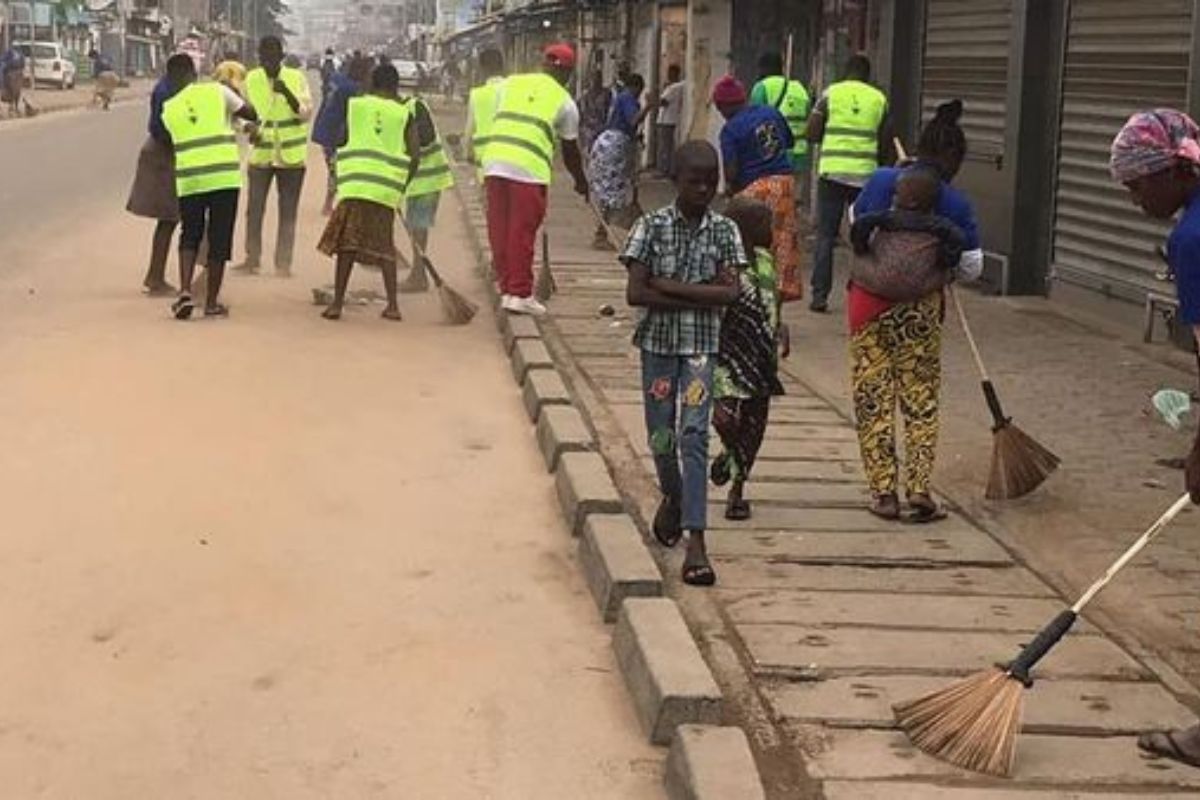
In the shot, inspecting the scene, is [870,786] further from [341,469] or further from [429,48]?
[429,48]

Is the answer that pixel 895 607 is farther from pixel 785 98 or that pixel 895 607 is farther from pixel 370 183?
pixel 785 98

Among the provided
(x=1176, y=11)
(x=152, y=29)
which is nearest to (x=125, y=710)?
(x=1176, y=11)

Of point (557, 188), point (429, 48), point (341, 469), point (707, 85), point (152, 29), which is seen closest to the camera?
point (341, 469)

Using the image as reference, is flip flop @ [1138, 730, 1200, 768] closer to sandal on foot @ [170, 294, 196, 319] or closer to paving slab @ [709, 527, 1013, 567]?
paving slab @ [709, 527, 1013, 567]

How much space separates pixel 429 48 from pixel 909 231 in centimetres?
8732

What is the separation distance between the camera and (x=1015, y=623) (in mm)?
5598

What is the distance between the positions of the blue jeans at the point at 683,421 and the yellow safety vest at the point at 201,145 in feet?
19.1

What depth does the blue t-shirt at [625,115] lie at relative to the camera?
54.0 feet

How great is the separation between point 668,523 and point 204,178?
5.89 m

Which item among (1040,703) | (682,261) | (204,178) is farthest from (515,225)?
(1040,703)

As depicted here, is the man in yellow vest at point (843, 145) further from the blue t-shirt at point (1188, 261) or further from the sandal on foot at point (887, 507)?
the blue t-shirt at point (1188, 261)

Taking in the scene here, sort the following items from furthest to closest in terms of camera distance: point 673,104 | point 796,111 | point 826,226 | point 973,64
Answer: point 673,104, point 796,111, point 973,64, point 826,226

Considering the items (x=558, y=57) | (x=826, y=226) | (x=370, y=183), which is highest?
(x=558, y=57)

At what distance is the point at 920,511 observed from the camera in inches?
267
